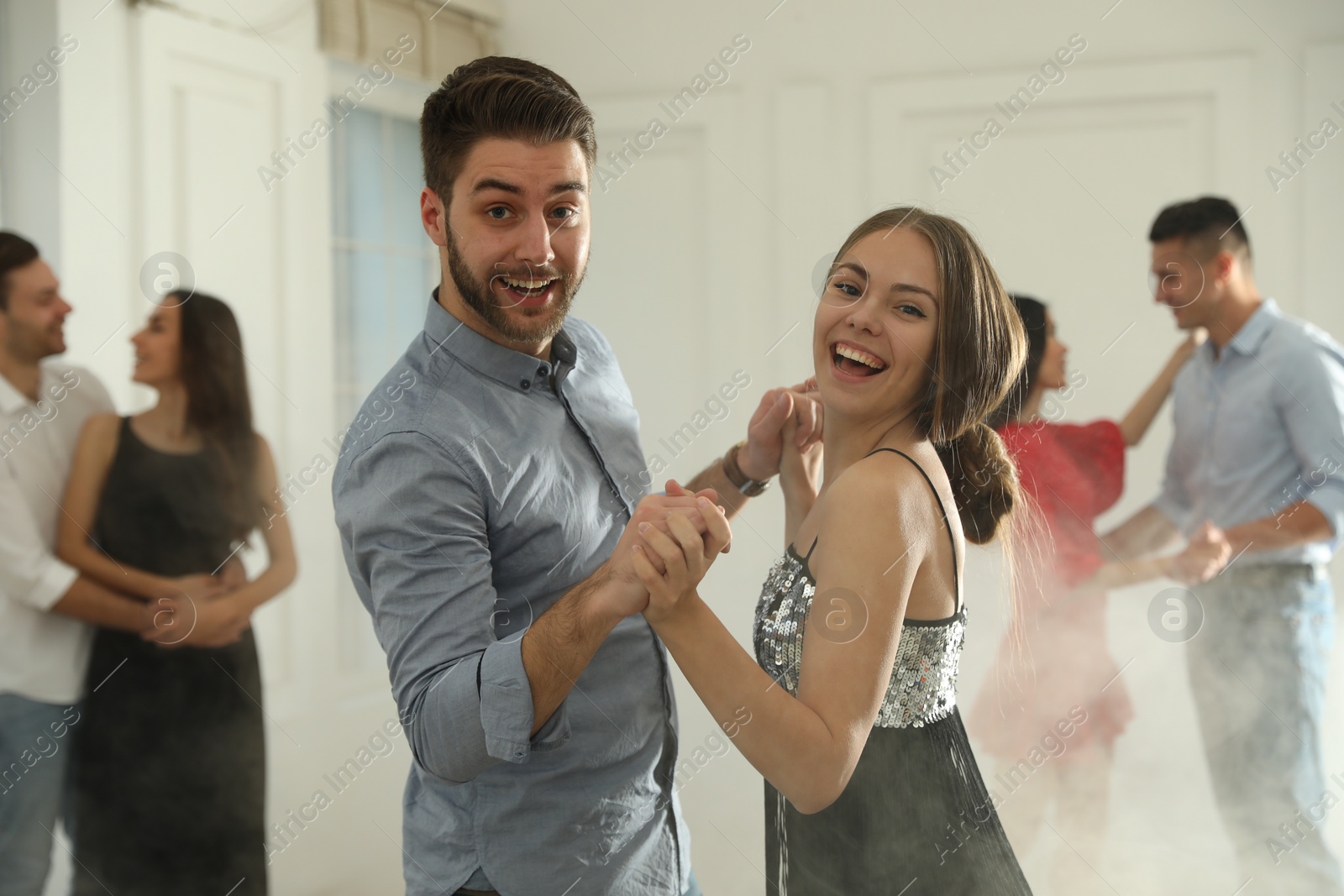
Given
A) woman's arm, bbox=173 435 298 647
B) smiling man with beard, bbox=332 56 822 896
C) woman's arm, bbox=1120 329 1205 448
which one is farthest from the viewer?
woman's arm, bbox=1120 329 1205 448

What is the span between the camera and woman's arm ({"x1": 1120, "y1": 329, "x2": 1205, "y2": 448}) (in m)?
1.73

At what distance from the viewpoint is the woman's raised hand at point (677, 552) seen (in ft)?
2.27

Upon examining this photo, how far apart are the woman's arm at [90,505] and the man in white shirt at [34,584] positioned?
13 millimetres

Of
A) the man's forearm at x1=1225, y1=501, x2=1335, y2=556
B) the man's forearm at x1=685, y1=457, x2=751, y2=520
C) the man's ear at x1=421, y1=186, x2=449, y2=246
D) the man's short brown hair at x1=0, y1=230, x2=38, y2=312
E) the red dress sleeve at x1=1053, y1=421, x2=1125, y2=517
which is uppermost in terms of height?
the man's short brown hair at x1=0, y1=230, x2=38, y2=312

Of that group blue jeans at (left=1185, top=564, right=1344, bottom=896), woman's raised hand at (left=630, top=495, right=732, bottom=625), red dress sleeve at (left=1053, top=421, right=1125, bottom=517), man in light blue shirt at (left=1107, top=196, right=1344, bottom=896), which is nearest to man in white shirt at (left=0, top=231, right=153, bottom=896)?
woman's raised hand at (left=630, top=495, right=732, bottom=625)

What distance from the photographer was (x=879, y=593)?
2.50 ft

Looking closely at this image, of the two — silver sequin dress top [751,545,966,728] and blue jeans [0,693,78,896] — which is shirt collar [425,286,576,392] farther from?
blue jeans [0,693,78,896]

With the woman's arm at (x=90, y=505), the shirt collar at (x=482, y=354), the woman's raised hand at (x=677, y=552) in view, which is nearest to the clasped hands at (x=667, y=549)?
the woman's raised hand at (x=677, y=552)

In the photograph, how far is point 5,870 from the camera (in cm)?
140

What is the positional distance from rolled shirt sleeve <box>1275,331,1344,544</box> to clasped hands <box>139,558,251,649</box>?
5.90ft

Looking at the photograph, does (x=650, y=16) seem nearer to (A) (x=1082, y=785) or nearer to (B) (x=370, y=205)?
(B) (x=370, y=205)

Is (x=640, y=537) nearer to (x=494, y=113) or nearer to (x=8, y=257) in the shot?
(x=494, y=113)

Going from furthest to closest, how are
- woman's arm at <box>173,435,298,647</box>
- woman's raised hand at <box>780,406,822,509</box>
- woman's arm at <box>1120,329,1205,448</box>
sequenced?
woman's arm at <box>1120,329,1205,448</box> → woman's arm at <box>173,435,298,647</box> → woman's raised hand at <box>780,406,822,509</box>

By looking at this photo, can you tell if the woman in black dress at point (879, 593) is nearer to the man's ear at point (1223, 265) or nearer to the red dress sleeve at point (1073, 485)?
the red dress sleeve at point (1073, 485)
